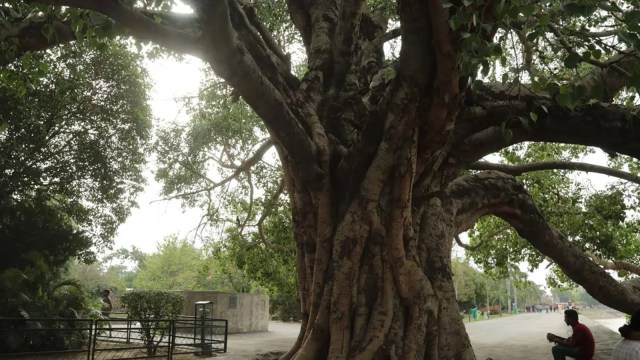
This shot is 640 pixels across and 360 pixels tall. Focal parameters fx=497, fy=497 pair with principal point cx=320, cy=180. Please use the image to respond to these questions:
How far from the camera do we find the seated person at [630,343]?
437cm

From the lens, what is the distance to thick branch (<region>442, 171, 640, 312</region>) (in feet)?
21.1

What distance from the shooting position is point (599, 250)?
36.1 feet

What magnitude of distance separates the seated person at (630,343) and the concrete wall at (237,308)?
14.9 meters

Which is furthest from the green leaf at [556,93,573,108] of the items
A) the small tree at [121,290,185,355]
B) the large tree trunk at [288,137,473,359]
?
the small tree at [121,290,185,355]

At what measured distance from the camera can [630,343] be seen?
4.45 m

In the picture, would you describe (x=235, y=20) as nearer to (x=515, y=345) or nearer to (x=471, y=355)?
(x=471, y=355)

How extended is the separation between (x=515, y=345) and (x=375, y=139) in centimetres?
1286

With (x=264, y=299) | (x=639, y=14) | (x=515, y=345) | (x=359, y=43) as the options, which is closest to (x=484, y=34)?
(x=639, y=14)

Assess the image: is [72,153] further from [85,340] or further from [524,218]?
[524,218]

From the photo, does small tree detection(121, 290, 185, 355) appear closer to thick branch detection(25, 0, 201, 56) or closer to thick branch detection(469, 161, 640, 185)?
thick branch detection(469, 161, 640, 185)

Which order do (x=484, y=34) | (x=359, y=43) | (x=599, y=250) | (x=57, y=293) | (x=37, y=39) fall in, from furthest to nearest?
(x=57, y=293), (x=599, y=250), (x=359, y=43), (x=37, y=39), (x=484, y=34)

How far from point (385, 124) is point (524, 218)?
3359 millimetres

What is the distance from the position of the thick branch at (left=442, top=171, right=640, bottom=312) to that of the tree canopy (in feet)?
0.10

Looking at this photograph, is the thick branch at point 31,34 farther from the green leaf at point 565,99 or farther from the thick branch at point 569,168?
the thick branch at point 569,168
